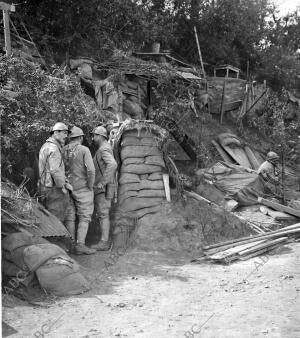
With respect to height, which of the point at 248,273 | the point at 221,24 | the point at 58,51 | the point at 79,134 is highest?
the point at 221,24

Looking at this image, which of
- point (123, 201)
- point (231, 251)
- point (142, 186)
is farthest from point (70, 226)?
point (231, 251)

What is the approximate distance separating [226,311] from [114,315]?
1.29m

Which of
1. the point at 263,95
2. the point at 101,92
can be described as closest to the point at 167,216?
the point at 101,92

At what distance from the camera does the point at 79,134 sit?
8523mm

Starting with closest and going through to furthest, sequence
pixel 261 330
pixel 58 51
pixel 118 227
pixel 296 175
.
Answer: pixel 261 330 < pixel 118 227 < pixel 58 51 < pixel 296 175

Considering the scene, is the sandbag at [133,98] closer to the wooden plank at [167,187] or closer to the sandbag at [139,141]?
the sandbag at [139,141]

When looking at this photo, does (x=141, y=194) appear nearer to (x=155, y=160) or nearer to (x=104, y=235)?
(x=155, y=160)

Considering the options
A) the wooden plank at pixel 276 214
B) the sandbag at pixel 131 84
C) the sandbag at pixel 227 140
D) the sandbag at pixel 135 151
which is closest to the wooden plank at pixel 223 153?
the sandbag at pixel 227 140

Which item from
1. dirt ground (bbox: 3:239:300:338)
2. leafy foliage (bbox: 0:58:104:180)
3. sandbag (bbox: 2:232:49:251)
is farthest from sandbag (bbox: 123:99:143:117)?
sandbag (bbox: 2:232:49:251)

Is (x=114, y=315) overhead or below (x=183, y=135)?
below

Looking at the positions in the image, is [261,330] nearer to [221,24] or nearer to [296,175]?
[296,175]

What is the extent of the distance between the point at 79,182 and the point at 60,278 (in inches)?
99.8

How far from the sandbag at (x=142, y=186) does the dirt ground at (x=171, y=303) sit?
4.82 feet

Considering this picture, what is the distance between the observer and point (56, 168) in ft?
Result: 25.4
